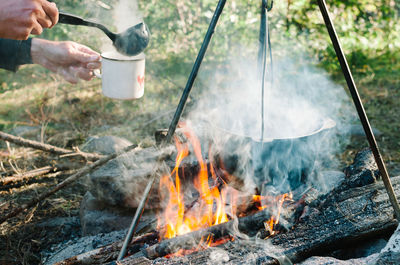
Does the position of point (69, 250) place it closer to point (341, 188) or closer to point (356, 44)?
point (341, 188)

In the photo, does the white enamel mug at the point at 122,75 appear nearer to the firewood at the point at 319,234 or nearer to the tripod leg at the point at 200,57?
the tripod leg at the point at 200,57

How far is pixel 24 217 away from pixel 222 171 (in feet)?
5.57

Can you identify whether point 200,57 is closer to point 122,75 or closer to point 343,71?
point 122,75

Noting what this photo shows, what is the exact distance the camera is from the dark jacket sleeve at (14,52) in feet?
8.02

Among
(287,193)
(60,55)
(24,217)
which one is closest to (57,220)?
(24,217)

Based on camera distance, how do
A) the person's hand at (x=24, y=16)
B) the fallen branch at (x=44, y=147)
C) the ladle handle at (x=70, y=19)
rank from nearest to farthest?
the person's hand at (x=24, y=16) < the ladle handle at (x=70, y=19) < the fallen branch at (x=44, y=147)

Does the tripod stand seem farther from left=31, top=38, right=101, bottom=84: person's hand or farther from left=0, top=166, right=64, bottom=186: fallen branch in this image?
left=0, top=166, right=64, bottom=186: fallen branch

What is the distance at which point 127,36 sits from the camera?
180cm

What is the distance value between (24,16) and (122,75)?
51cm

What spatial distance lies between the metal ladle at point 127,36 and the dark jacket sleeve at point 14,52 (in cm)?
81

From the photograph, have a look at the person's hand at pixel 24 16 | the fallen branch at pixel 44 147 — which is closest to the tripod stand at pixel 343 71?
the person's hand at pixel 24 16

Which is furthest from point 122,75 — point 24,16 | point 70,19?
point 24,16

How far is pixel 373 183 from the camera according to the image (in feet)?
7.28

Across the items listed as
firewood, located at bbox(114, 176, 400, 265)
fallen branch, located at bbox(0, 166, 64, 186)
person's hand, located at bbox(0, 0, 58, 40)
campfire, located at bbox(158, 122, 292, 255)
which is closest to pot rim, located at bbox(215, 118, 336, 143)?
campfire, located at bbox(158, 122, 292, 255)
